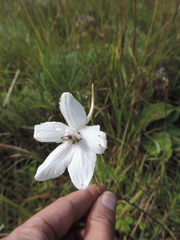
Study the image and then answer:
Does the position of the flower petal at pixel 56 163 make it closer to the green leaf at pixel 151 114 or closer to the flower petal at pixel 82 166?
the flower petal at pixel 82 166

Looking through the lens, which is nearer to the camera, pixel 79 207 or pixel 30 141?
pixel 79 207

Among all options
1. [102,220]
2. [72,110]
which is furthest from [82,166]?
[102,220]

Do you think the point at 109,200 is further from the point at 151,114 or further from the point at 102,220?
the point at 151,114

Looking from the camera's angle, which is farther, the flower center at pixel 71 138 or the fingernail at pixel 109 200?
the fingernail at pixel 109 200

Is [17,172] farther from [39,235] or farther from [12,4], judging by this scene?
[12,4]

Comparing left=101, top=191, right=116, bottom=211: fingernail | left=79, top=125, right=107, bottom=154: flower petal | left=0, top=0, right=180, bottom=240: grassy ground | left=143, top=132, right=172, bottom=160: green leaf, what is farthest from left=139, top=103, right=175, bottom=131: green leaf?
left=79, top=125, right=107, bottom=154: flower petal

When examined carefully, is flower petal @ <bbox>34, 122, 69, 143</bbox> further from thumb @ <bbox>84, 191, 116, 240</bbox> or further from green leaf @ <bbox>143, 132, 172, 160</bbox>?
green leaf @ <bbox>143, 132, 172, 160</bbox>

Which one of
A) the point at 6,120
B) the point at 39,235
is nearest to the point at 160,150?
the point at 39,235

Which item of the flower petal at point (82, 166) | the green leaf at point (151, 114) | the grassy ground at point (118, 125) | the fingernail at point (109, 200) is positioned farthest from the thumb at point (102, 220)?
the green leaf at point (151, 114)
